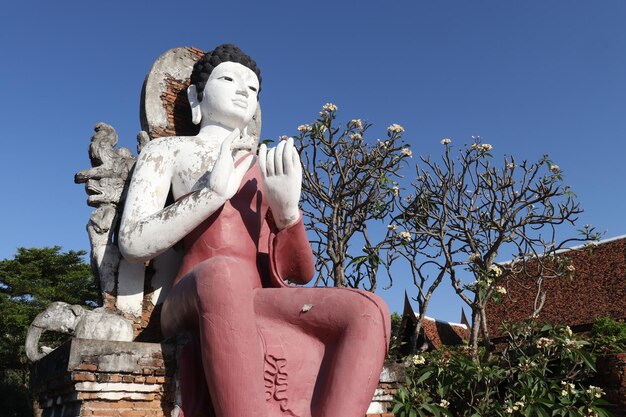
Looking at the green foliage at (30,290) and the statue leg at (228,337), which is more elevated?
the green foliage at (30,290)

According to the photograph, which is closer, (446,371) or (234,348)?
(234,348)

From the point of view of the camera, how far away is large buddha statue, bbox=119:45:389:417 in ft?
9.37

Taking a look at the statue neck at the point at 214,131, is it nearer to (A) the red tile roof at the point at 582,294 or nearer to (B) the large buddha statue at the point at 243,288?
(B) the large buddha statue at the point at 243,288

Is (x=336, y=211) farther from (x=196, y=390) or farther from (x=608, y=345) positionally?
(x=196, y=390)

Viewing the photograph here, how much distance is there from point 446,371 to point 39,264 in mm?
18631

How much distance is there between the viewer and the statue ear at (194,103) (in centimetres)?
428

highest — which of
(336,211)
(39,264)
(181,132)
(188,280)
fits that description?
(39,264)

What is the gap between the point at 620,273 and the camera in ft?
49.4

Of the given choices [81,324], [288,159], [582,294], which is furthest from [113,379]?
[582,294]

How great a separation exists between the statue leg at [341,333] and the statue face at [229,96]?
54.6 inches

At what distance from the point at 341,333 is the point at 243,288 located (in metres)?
0.54

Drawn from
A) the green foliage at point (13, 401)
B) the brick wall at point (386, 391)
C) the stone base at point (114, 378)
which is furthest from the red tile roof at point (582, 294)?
the stone base at point (114, 378)

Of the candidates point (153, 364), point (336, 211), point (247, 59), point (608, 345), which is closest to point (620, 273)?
point (608, 345)

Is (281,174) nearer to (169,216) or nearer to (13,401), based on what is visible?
(169,216)
